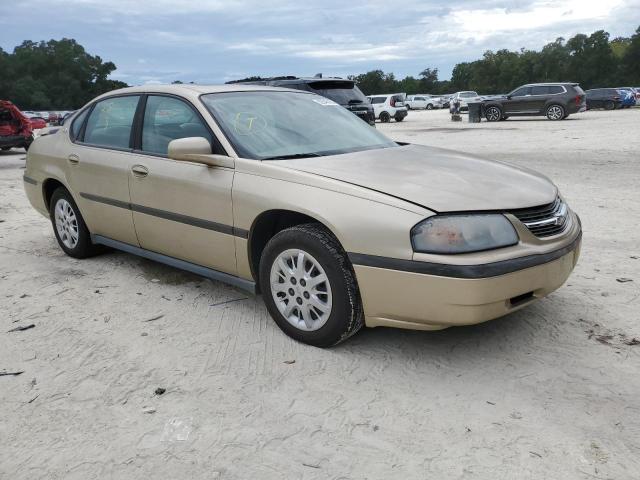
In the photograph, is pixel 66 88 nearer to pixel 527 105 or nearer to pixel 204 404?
pixel 527 105

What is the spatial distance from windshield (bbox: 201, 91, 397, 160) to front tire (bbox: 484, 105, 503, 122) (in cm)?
2357

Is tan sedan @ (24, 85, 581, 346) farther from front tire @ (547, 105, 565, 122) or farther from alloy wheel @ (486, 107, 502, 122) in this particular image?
alloy wheel @ (486, 107, 502, 122)

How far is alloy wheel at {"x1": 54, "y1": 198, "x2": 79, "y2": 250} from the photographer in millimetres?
5359

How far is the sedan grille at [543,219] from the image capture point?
126 inches

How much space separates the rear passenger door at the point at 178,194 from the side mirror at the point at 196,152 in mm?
51

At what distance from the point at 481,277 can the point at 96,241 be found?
3.57 metres

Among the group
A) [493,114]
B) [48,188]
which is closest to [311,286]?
[48,188]

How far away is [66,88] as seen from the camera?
87812 millimetres

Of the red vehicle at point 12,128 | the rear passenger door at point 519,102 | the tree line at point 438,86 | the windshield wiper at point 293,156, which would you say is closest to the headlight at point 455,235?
the windshield wiper at point 293,156

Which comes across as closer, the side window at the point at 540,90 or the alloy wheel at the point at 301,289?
the alloy wheel at the point at 301,289

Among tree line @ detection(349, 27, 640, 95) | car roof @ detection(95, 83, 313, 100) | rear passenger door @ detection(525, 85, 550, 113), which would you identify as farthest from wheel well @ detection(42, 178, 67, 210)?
Answer: tree line @ detection(349, 27, 640, 95)

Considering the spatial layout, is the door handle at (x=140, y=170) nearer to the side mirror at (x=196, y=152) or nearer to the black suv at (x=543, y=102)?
the side mirror at (x=196, y=152)

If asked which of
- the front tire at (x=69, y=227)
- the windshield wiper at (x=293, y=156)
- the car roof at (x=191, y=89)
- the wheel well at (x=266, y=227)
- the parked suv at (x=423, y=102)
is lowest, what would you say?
the parked suv at (x=423, y=102)

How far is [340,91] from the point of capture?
13.0 meters
